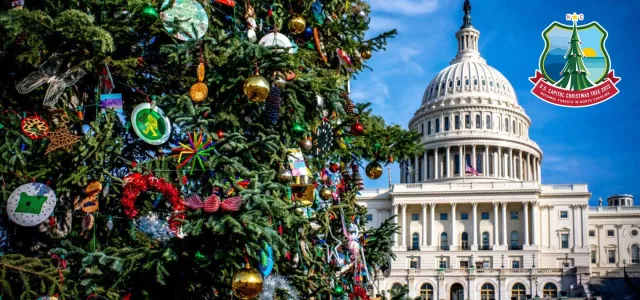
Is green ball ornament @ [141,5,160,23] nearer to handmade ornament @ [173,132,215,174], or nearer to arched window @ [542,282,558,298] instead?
handmade ornament @ [173,132,215,174]

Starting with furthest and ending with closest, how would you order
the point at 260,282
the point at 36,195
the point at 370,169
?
the point at 370,169 → the point at 36,195 → the point at 260,282

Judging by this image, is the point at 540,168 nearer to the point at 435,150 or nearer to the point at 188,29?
the point at 435,150

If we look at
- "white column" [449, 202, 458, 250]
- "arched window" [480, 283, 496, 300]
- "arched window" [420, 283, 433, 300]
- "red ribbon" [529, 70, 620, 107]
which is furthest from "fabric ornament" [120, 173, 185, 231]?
"white column" [449, 202, 458, 250]

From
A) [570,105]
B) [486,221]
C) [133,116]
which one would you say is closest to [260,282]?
[133,116]

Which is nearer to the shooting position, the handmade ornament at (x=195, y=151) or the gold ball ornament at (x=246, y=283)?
the gold ball ornament at (x=246, y=283)

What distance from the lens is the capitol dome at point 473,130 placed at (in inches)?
3629

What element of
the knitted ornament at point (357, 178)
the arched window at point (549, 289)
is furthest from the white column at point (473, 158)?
the knitted ornament at point (357, 178)

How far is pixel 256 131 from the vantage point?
9656mm

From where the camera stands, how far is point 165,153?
9.64 meters

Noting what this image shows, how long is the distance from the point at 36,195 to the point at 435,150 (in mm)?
87148

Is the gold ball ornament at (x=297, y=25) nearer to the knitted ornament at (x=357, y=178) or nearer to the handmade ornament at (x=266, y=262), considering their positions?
the handmade ornament at (x=266, y=262)

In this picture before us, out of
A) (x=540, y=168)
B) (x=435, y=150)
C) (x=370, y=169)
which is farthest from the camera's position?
(x=540, y=168)

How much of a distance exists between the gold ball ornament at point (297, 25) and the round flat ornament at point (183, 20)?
51.5 inches

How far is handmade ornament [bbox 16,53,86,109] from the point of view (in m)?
8.59
